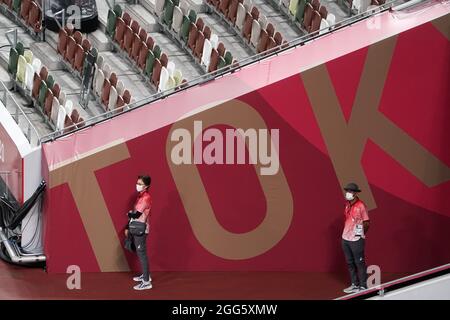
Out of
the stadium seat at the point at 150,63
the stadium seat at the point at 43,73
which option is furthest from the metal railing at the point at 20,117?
the stadium seat at the point at 150,63

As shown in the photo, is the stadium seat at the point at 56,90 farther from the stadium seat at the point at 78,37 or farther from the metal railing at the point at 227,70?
the metal railing at the point at 227,70

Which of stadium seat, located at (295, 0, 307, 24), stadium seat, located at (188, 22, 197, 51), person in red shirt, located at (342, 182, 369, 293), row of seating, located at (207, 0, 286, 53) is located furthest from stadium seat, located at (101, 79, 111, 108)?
person in red shirt, located at (342, 182, 369, 293)

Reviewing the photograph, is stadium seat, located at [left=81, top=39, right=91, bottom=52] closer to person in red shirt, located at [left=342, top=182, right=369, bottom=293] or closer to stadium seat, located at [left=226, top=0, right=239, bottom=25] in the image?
stadium seat, located at [left=226, top=0, right=239, bottom=25]

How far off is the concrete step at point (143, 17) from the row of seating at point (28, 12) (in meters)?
1.09

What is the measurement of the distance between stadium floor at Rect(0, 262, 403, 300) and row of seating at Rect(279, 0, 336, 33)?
3.53m

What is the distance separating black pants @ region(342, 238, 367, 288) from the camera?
44.6 ft

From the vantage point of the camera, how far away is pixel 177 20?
1756 centimetres

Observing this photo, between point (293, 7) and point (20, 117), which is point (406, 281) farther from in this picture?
point (293, 7)

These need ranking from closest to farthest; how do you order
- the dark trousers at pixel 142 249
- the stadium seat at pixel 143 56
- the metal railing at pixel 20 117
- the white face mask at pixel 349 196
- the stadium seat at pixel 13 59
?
1. the white face mask at pixel 349 196
2. the dark trousers at pixel 142 249
3. the metal railing at pixel 20 117
4. the stadium seat at pixel 143 56
5. the stadium seat at pixel 13 59

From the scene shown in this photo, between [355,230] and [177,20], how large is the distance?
4.84 meters

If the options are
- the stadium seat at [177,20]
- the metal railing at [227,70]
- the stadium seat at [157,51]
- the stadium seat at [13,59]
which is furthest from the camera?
the stadium seat at [177,20]

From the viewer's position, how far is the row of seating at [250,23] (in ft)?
54.3

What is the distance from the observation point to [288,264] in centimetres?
1429

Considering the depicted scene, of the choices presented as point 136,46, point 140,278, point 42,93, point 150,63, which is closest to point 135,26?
point 136,46
